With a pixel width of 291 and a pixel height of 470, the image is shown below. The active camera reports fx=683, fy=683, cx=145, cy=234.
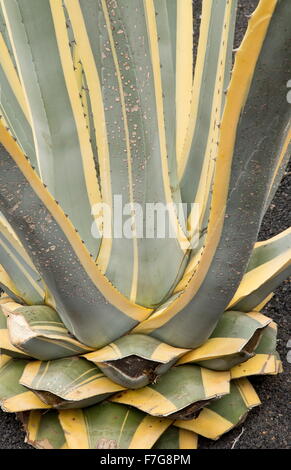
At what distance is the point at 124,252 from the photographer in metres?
0.95

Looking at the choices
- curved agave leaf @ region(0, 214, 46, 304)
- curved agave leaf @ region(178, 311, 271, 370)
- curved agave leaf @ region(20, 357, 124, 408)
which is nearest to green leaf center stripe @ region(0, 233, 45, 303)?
curved agave leaf @ region(0, 214, 46, 304)

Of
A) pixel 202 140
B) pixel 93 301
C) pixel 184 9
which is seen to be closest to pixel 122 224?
pixel 93 301

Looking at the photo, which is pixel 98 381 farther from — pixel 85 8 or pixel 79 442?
pixel 85 8

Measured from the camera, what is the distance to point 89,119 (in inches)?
42.1

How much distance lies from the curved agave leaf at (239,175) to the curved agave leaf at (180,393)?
44 millimetres

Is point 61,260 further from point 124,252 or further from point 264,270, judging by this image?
point 264,270

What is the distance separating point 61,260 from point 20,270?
22 cm

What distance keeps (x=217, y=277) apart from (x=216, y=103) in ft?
0.99

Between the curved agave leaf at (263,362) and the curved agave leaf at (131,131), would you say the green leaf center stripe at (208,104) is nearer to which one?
the curved agave leaf at (131,131)

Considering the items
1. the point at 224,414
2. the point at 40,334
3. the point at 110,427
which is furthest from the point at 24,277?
the point at 224,414

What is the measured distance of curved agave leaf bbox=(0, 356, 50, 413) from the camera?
97 cm

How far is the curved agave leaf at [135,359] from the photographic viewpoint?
2.93ft

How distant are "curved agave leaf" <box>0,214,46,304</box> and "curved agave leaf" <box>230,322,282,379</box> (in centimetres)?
31

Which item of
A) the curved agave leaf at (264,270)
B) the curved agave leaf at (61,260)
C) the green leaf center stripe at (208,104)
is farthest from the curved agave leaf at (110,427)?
the green leaf center stripe at (208,104)
